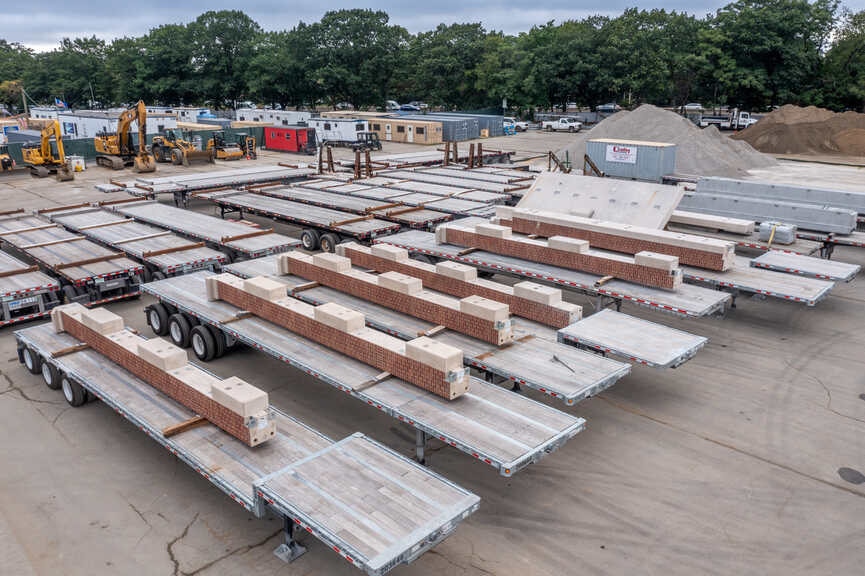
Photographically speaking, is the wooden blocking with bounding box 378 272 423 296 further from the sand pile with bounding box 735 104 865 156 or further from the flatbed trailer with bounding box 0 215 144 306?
the sand pile with bounding box 735 104 865 156

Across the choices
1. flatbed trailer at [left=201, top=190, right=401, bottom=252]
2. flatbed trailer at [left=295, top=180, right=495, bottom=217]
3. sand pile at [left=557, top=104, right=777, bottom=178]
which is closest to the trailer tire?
flatbed trailer at [left=201, top=190, right=401, bottom=252]

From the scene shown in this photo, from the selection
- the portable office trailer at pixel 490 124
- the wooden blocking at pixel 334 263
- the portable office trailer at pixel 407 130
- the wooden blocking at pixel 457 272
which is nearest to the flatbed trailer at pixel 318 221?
the wooden blocking at pixel 334 263

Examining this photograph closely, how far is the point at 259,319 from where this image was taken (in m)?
16.1

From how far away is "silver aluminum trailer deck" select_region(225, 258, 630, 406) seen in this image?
12539 mm

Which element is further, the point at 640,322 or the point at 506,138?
the point at 506,138

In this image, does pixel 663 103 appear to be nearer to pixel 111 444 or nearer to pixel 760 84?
pixel 760 84

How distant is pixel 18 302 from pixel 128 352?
8.20m

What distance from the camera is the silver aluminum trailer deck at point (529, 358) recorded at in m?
12.5

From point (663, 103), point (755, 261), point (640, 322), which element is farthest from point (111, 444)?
point (663, 103)

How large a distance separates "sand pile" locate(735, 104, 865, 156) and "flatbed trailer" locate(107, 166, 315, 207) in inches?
1816

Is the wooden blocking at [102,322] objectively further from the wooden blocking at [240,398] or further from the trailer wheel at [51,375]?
the wooden blocking at [240,398]

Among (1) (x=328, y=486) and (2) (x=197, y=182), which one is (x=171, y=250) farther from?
(1) (x=328, y=486)

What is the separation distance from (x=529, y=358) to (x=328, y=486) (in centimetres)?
591

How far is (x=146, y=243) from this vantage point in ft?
75.9
